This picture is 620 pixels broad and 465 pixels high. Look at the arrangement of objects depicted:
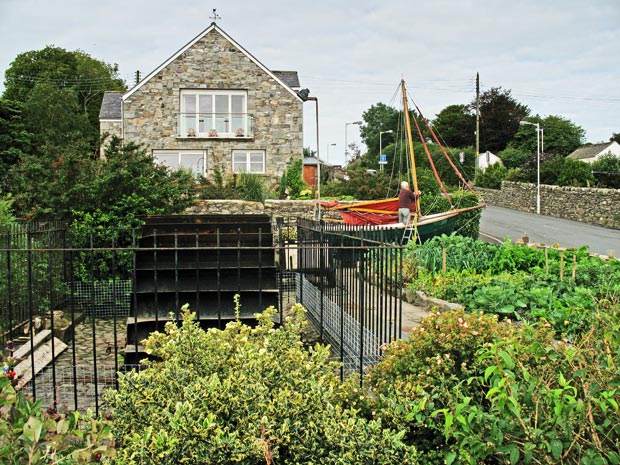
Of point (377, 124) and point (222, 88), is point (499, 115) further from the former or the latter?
point (222, 88)

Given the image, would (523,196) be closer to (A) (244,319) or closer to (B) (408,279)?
(B) (408,279)

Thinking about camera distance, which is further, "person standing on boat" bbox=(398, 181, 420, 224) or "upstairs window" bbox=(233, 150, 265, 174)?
"upstairs window" bbox=(233, 150, 265, 174)

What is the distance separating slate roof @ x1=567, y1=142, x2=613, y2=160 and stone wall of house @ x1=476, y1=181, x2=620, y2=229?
1042 inches

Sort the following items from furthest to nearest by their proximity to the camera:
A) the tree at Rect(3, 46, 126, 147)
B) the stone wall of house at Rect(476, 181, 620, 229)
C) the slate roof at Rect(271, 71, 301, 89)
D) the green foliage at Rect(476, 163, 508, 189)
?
1. the tree at Rect(3, 46, 126, 147)
2. the green foliage at Rect(476, 163, 508, 189)
3. the slate roof at Rect(271, 71, 301, 89)
4. the stone wall of house at Rect(476, 181, 620, 229)

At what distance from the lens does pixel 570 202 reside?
29.1 metres

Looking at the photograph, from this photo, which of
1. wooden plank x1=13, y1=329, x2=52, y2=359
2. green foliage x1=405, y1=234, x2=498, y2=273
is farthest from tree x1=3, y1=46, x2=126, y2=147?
wooden plank x1=13, y1=329, x2=52, y2=359

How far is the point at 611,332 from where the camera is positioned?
11.9 ft

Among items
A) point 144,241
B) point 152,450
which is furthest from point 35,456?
point 144,241

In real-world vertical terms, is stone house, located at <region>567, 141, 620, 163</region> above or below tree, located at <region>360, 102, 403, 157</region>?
below

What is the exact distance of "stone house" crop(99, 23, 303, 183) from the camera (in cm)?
2934

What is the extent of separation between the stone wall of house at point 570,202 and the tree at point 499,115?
2706 centimetres

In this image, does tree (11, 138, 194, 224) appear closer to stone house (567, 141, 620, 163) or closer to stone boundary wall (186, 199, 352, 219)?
stone boundary wall (186, 199, 352, 219)

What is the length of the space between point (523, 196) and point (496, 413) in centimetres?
3310

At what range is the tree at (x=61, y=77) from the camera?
56156 mm
